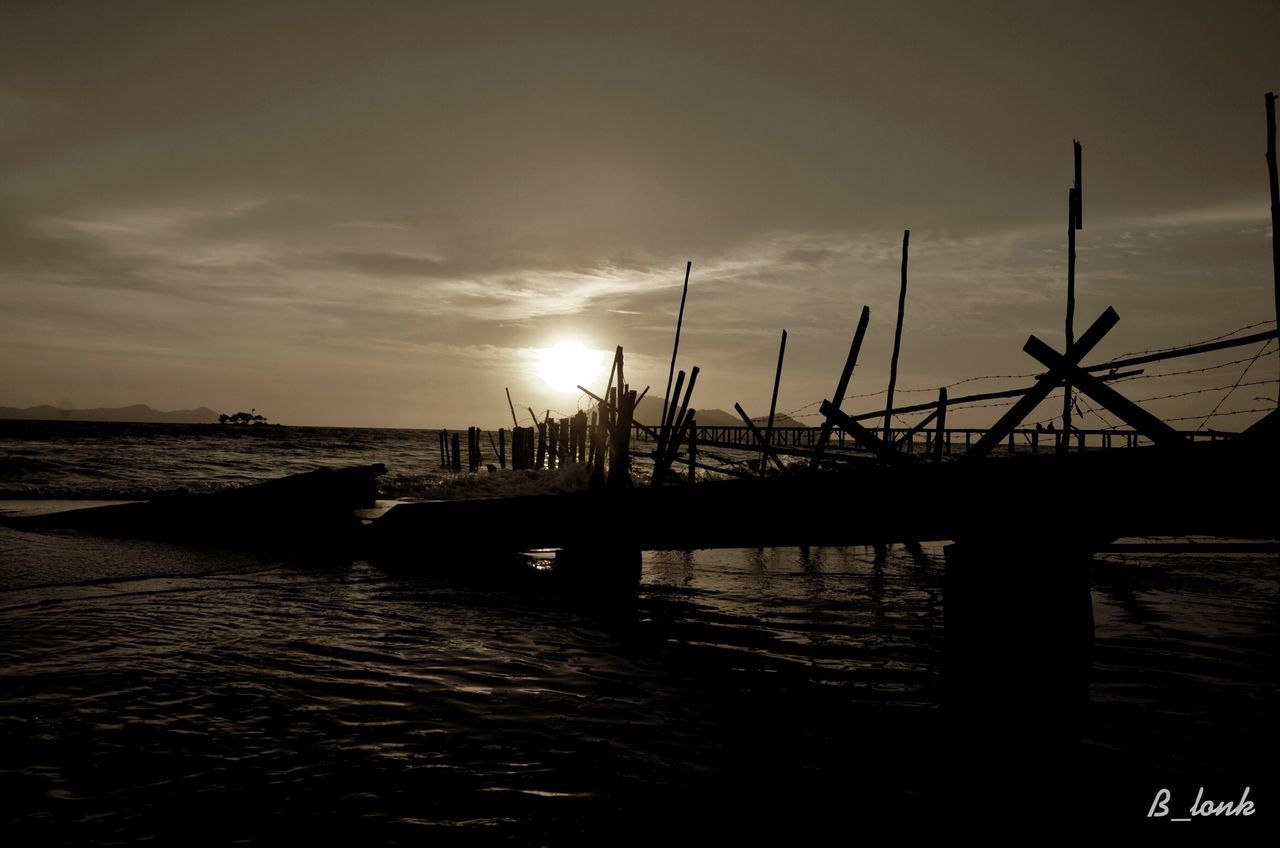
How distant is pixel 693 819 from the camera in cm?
328

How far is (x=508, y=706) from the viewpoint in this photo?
457 cm

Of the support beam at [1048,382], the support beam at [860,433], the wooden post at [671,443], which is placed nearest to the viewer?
the support beam at [1048,382]

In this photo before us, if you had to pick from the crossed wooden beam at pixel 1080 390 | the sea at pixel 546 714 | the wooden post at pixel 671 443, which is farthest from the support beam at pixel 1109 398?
the wooden post at pixel 671 443

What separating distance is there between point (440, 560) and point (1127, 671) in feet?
24.9

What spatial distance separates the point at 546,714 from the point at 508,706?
26 cm

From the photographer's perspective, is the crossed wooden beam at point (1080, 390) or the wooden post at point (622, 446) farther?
the wooden post at point (622, 446)

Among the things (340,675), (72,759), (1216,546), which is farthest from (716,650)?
(1216,546)

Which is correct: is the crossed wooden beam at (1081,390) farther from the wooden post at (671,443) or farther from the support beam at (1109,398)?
the wooden post at (671,443)

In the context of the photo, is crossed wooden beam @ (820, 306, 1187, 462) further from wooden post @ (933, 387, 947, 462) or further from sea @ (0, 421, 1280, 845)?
wooden post @ (933, 387, 947, 462)

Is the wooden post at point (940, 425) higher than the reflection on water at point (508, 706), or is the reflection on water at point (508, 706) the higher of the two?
the wooden post at point (940, 425)
